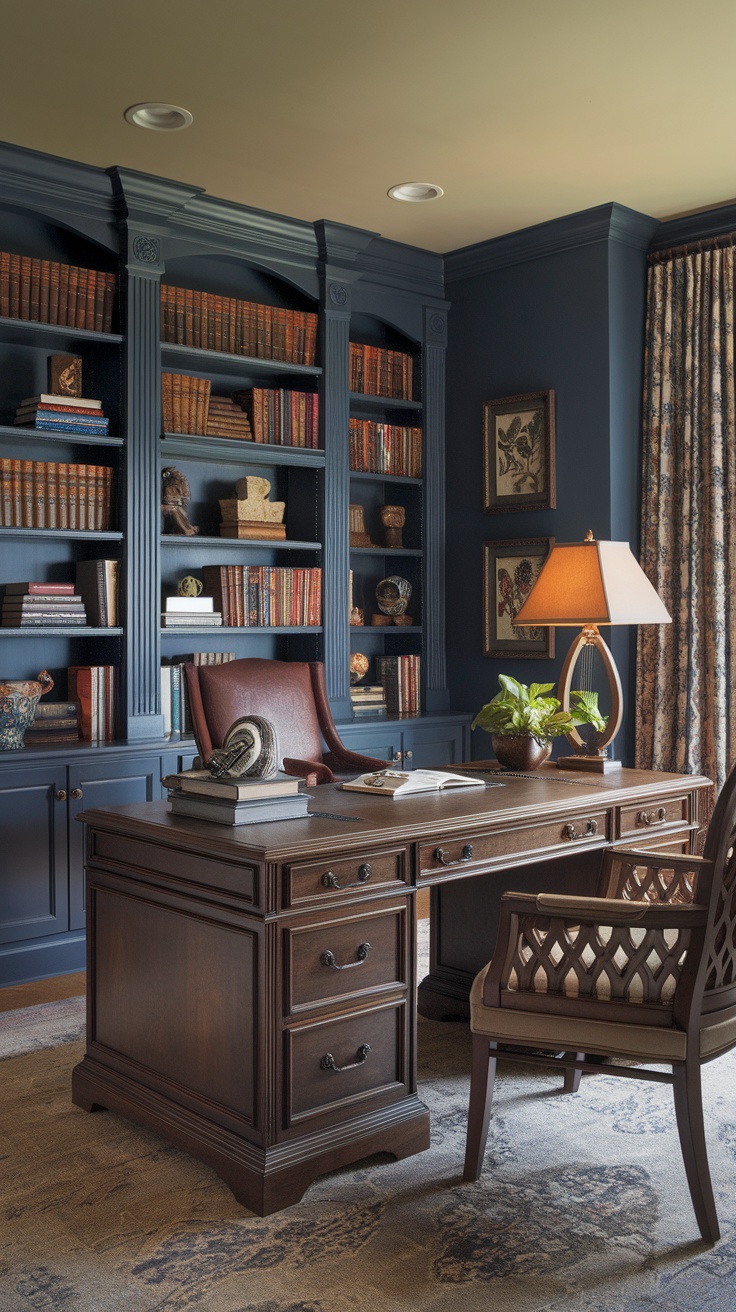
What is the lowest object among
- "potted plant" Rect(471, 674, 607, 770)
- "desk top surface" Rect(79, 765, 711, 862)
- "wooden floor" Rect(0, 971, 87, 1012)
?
"wooden floor" Rect(0, 971, 87, 1012)

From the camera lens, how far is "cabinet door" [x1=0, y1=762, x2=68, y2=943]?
399 centimetres

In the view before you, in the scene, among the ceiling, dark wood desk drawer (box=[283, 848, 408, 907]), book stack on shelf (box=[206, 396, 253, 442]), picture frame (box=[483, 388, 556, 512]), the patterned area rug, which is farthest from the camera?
picture frame (box=[483, 388, 556, 512])

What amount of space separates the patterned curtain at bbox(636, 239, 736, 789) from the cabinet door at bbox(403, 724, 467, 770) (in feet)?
2.89

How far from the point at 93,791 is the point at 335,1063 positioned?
6.52ft

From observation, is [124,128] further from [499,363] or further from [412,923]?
[412,923]

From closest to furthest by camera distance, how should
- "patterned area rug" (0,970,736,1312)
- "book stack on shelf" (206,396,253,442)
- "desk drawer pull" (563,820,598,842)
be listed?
"patterned area rug" (0,970,736,1312)
"desk drawer pull" (563,820,598,842)
"book stack on shelf" (206,396,253,442)

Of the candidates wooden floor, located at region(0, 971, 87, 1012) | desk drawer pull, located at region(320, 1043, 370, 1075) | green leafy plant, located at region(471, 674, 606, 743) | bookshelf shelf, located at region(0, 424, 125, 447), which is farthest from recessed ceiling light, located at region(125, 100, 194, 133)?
desk drawer pull, located at region(320, 1043, 370, 1075)

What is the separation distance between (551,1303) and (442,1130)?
740mm

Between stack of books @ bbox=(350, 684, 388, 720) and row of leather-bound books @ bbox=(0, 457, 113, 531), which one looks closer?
row of leather-bound books @ bbox=(0, 457, 113, 531)

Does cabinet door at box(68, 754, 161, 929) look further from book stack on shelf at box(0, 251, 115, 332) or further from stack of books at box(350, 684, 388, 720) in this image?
book stack on shelf at box(0, 251, 115, 332)

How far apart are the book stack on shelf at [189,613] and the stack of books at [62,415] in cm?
75

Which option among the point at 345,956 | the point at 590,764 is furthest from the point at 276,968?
the point at 590,764

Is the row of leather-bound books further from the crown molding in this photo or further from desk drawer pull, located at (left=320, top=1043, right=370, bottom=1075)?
desk drawer pull, located at (left=320, top=1043, right=370, bottom=1075)

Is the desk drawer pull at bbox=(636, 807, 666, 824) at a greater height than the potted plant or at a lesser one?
lesser
